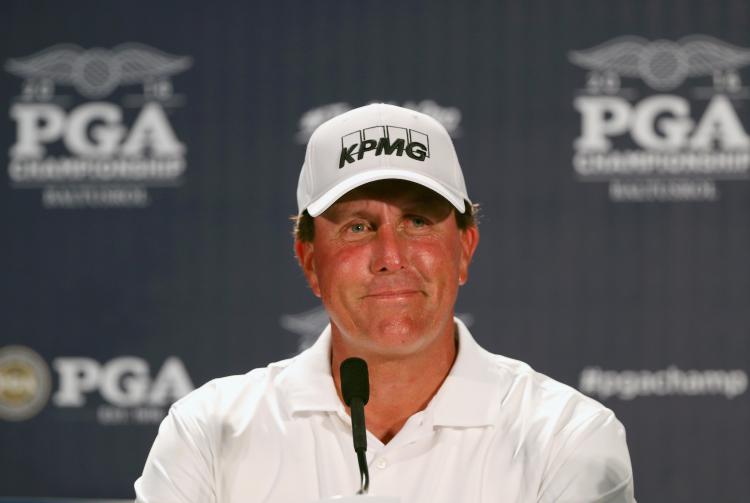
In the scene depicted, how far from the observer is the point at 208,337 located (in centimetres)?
334

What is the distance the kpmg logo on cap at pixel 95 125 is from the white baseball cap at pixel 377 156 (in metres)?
1.74

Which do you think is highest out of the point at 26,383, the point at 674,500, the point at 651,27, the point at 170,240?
the point at 651,27

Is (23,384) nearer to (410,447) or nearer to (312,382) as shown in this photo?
(312,382)

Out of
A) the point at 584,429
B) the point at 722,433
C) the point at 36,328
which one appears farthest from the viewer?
the point at 36,328

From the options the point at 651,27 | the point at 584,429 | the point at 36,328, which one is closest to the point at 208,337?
the point at 36,328

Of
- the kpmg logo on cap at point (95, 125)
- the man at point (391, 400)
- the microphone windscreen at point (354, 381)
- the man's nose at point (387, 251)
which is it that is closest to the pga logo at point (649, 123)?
the kpmg logo on cap at point (95, 125)

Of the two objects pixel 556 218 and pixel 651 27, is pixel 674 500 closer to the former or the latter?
pixel 556 218

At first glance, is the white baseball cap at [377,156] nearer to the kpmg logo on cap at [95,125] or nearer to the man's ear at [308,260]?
the man's ear at [308,260]

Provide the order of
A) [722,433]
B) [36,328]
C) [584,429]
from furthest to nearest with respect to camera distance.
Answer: [36,328] < [722,433] < [584,429]

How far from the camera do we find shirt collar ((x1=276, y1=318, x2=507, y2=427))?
169 cm

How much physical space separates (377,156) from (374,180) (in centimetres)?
4

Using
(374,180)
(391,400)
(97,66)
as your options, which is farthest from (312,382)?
(97,66)

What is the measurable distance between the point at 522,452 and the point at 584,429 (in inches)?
4.3

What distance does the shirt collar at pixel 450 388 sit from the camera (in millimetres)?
1692
